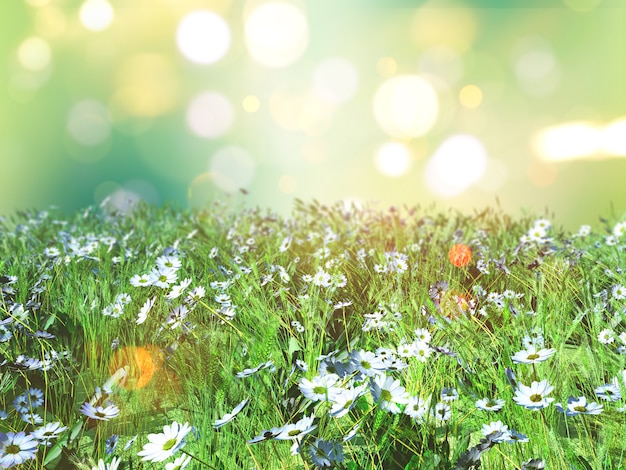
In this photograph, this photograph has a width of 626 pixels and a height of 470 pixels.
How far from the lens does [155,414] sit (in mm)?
2162

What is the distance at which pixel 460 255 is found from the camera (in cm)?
365

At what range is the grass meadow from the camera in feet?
5.25

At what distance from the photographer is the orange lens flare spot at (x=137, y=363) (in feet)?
7.49

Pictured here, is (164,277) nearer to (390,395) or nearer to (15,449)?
(15,449)

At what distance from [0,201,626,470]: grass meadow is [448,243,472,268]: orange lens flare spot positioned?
2cm

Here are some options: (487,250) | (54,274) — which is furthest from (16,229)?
(487,250)

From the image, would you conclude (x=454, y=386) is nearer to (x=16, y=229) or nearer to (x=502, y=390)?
(x=502, y=390)

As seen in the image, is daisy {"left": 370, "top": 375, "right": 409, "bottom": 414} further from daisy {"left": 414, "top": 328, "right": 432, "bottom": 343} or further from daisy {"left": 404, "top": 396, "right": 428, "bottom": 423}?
daisy {"left": 414, "top": 328, "right": 432, "bottom": 343}

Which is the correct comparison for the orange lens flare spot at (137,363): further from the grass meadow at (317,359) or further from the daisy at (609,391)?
the daisy at (609,391)

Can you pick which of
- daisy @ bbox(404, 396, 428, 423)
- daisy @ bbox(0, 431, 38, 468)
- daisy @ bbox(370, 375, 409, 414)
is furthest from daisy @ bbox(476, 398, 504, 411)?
daisy @ bbox(0, 431, 38, 468)

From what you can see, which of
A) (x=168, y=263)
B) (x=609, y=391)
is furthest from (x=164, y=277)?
(x=609, y=391)

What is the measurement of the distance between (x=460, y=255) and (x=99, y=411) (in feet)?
8.34

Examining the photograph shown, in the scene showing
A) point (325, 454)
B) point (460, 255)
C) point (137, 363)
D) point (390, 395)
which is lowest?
point (137, 363)

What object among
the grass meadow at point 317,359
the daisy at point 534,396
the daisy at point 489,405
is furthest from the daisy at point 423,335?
the daisy at point 534,396
